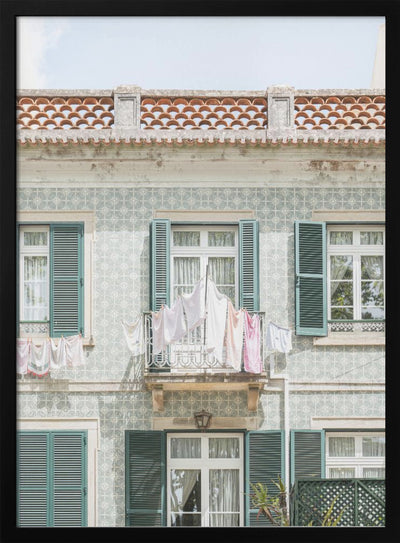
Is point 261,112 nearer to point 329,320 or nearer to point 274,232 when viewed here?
point 274,232

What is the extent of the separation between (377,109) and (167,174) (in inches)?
84.4

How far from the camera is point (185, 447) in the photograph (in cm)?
939

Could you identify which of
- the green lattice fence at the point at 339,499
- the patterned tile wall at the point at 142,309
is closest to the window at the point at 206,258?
the patterned tile wall at the point at 142,309

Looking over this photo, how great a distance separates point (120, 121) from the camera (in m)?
9.66

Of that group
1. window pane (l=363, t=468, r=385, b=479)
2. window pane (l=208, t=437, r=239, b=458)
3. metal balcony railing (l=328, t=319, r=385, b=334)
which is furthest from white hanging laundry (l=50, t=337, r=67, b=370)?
window pane (l=363, t=468, r=385, b=479)

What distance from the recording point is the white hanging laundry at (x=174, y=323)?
29.5 feet

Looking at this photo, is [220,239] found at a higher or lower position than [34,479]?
higher

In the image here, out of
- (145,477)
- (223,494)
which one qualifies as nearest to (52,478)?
(145,477)

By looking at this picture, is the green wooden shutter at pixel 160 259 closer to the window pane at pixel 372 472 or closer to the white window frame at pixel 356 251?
the white window frame at pixel 356 251

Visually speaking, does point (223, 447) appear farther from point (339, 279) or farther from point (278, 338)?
point (339, 279)

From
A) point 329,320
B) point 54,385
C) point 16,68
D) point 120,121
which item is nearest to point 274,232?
point 329,320

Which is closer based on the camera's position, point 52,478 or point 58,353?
point 52,478

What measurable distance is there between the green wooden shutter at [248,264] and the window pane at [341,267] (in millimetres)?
757

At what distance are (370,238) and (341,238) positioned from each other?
0.91 feet
